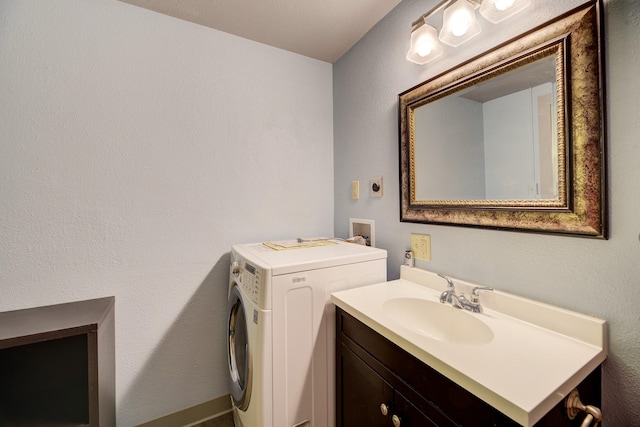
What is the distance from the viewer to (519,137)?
3.09 feet

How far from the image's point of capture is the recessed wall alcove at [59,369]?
3.34 feet

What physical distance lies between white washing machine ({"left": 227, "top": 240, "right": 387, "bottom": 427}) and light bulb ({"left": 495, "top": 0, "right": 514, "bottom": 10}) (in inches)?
43.3

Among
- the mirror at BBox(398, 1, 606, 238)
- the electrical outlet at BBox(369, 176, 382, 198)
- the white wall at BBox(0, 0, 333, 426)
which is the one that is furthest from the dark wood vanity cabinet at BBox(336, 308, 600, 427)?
the white wall at BBox(0, 0, 333, 426)

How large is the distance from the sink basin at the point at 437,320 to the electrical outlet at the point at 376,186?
68cm

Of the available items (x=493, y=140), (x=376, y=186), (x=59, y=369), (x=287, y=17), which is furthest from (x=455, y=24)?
(x=59, y=369)

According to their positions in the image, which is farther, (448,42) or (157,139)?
(157,139)

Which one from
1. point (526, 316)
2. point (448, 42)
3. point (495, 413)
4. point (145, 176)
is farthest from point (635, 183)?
point (145, 176)

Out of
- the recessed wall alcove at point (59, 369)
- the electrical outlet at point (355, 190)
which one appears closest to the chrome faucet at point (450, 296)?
the electrical outlet at point (355, 190)

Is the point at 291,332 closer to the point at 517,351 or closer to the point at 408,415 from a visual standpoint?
the point at 408,415

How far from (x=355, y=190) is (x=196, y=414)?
173cm

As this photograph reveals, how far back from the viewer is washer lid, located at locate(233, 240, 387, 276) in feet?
3.55

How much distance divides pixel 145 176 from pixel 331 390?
1.49 meters

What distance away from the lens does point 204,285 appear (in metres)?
1.59

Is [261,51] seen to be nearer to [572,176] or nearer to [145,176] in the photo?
[145,176]
